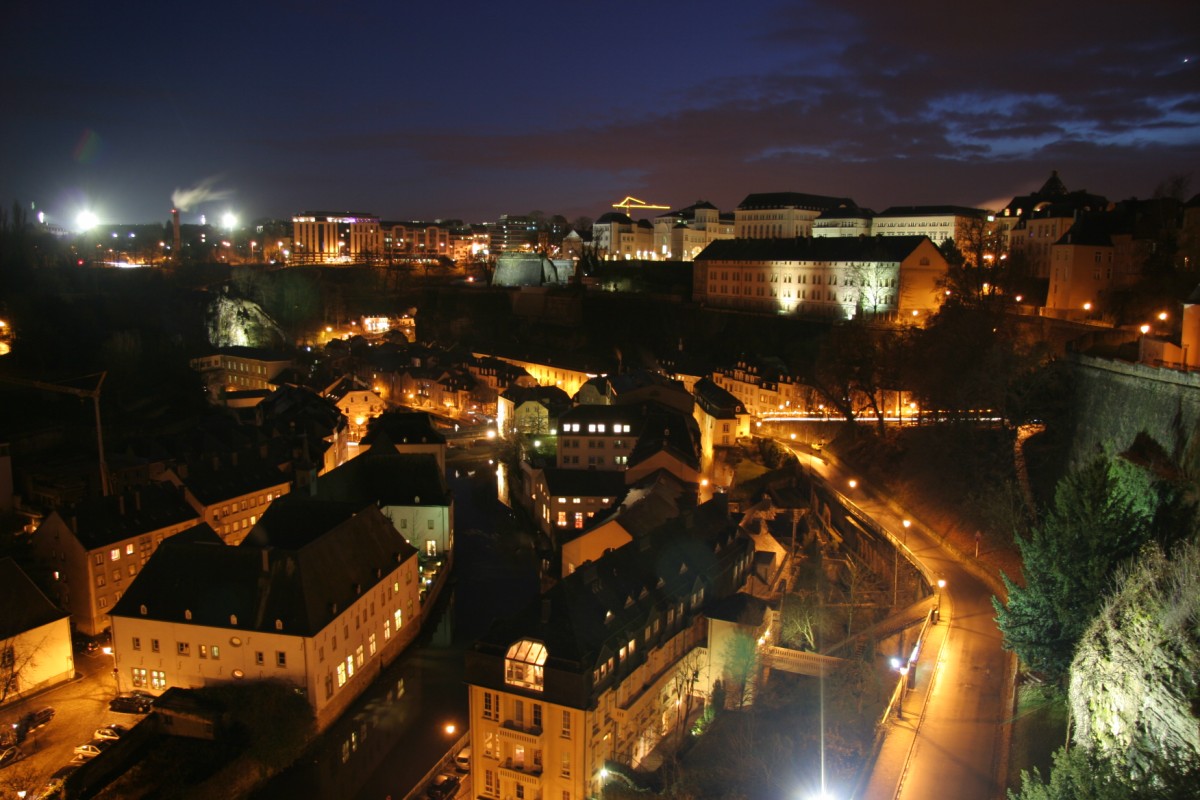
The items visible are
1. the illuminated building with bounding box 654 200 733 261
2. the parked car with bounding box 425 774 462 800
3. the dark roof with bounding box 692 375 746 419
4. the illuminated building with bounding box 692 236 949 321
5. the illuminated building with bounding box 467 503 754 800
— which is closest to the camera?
the illuminated building with bounding box 467 503 754 800

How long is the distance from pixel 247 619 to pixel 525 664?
545 centimetres

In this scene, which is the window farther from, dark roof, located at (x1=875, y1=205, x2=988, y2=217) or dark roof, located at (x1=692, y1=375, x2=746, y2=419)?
dark roof, located at (x1=875, y1=205, x2=988, y2=217)

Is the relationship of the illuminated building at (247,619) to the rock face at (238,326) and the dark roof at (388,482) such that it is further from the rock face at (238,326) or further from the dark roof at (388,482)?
the rock face at (238,326)

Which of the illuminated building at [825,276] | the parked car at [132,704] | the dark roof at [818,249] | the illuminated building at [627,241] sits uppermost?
the illuminated building at [627,241]

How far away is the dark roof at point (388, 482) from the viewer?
843 inches

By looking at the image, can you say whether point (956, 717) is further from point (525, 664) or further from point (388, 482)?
point (388, 482)

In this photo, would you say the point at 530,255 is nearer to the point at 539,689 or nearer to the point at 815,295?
the point at 815,295

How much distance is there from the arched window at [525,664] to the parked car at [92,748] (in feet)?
22.6

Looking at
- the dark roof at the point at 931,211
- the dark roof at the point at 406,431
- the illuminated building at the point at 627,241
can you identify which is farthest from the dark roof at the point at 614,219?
the dark roof at the point at 406,431

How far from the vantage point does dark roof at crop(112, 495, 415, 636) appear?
1434 centimetres

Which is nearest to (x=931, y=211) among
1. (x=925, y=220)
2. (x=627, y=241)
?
(x=925, y=220)

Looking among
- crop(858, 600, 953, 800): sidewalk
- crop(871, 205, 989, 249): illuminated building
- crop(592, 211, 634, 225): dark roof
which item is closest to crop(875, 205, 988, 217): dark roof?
crop(871, 205, 989, 249): illuminated building

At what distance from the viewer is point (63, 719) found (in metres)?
14.3

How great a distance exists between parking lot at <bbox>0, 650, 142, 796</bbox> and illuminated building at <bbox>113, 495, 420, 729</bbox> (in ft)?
2.26
